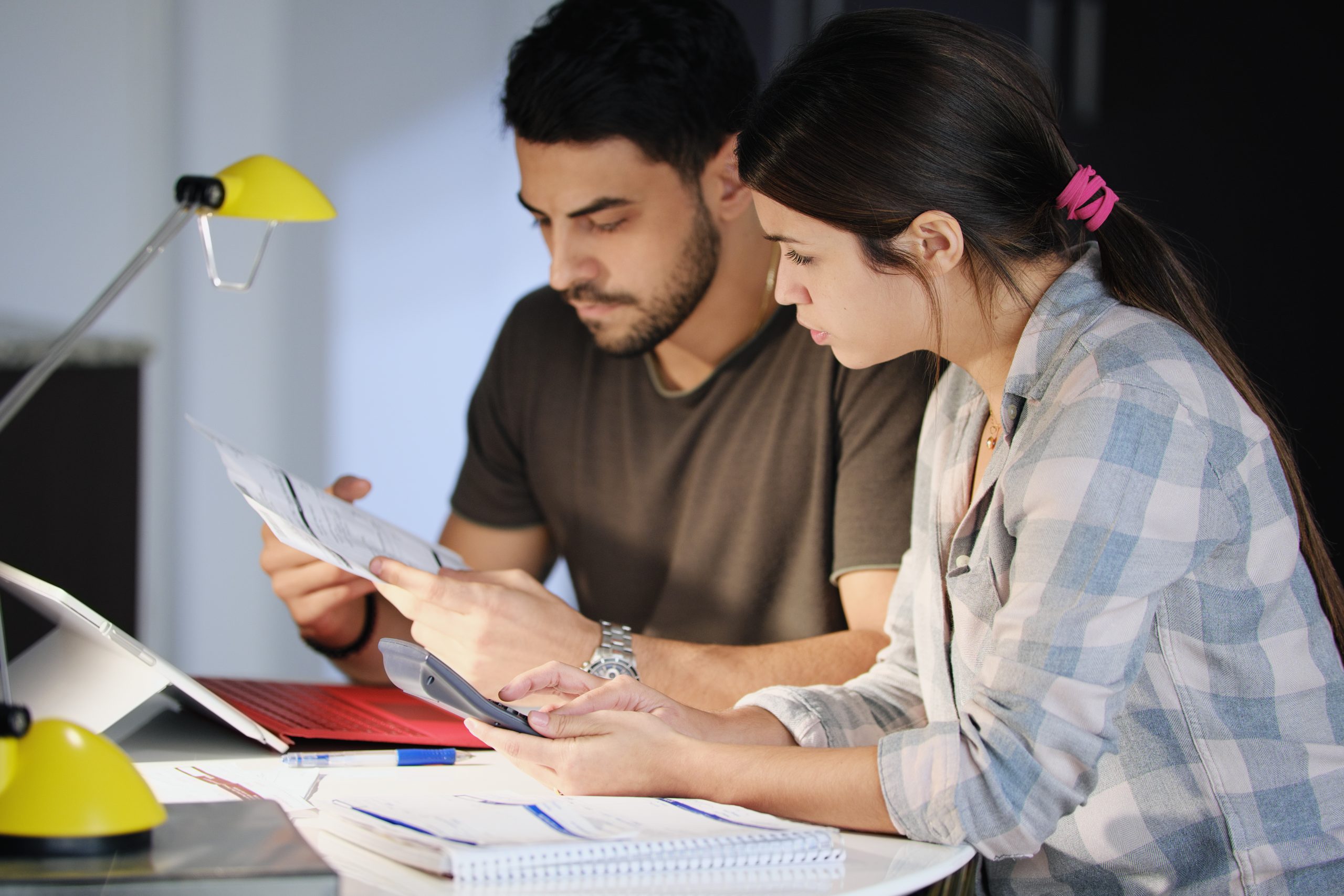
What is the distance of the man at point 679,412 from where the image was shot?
5.08ft

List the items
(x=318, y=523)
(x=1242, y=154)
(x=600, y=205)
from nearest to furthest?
(x=318, y=523) < (x=600, y=205) < (x=1242, y=154)

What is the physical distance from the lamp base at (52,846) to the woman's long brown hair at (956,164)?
0.75 meters

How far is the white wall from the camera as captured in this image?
9.30 ft

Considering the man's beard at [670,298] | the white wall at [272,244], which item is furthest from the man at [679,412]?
the white wall at [272,244]

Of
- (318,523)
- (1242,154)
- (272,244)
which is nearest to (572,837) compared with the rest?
(318,523)

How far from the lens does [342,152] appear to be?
3.10 m

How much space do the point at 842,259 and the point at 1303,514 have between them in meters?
0.47

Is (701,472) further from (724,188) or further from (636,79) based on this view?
(636,79)

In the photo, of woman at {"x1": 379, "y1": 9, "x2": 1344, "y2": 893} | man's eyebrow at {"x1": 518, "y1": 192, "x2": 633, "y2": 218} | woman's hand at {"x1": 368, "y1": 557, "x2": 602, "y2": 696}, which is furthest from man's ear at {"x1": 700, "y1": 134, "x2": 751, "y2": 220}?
woman's hand at {"x1": 368, "y1": 557, "x2": 602, "y2": 696}

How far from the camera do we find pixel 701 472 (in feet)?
5.68

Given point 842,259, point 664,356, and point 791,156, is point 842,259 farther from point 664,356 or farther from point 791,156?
point 664,356

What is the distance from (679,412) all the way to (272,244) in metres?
1.73

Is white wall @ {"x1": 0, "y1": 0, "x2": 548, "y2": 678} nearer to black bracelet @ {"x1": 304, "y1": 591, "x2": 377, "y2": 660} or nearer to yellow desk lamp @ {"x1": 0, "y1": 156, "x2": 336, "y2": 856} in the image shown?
black bracelet @ {"x1": 304, "y1": 591, "x2": 377, "y2": 660}

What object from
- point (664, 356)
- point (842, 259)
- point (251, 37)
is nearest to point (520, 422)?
Answer: point (664, 356)
